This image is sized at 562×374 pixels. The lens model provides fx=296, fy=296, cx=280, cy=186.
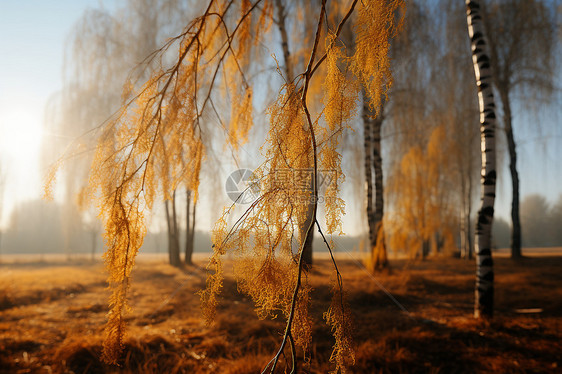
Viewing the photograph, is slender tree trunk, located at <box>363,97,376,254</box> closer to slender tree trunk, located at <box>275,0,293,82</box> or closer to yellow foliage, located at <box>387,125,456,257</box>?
yellow foliage, located at <box>387,125,456,257</box>

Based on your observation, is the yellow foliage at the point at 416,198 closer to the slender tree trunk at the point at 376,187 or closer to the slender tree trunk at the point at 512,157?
the slender tree trunk at the point at 376,187

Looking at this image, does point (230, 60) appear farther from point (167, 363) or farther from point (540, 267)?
point (540, 267)

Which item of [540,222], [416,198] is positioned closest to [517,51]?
[416,198]

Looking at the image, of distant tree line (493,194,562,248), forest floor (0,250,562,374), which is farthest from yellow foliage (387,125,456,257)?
distant tree line (493,194,562,248)

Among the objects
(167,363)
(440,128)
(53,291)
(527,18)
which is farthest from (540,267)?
(53,291)

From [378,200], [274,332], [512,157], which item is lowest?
[274,332]

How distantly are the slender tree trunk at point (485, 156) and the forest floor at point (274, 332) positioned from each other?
27 cm

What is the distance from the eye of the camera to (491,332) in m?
2.61

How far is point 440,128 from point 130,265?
6315mm

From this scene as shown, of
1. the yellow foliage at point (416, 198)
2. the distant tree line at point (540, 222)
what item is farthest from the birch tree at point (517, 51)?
the distant tree line at point (540, 222)

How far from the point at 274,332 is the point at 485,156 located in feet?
8.78

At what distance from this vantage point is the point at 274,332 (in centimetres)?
274

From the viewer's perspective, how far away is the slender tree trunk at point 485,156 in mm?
2928

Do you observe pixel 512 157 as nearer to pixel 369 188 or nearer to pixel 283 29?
pixel 369 188
